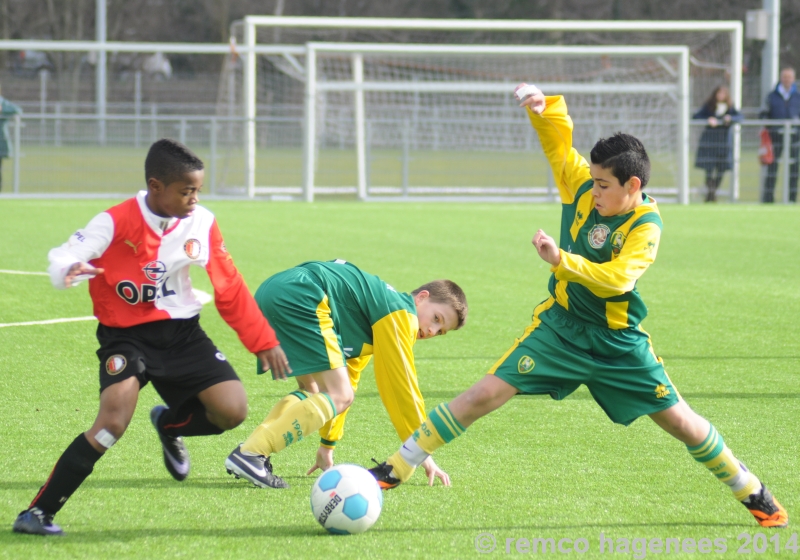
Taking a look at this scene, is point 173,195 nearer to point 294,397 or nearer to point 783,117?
point 294,397

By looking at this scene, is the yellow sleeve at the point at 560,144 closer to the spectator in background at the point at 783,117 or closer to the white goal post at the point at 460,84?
the white goal post at the point at 460,84

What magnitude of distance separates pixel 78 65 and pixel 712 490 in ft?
112

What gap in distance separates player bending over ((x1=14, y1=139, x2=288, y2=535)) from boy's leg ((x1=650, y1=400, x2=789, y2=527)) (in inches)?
52.0

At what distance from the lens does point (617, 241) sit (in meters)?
3.49

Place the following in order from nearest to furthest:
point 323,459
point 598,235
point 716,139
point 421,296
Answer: point 598,235, point 323,459, point 421,296, point 716,139

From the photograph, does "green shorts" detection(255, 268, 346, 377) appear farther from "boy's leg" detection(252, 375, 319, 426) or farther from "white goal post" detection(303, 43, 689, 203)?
"white goal post" detection(303, 43, 689, 203)

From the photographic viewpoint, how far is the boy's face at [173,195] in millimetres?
3328

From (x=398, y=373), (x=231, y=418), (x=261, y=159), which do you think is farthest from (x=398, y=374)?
(x=261, y=159)

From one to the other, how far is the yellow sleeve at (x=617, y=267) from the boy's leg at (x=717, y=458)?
475mm

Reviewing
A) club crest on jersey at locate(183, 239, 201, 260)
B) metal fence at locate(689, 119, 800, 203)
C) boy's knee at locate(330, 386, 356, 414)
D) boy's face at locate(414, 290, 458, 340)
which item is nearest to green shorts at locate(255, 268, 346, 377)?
boy's knee at locate(330, 386, 356, 414)

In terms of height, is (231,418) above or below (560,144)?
below

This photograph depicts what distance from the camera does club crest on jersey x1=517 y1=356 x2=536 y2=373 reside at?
3432mm

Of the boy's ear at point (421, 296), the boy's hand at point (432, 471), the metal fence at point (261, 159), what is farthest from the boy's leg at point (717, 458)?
the metal fence at point (261, 159)

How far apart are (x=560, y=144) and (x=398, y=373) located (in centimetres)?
106
